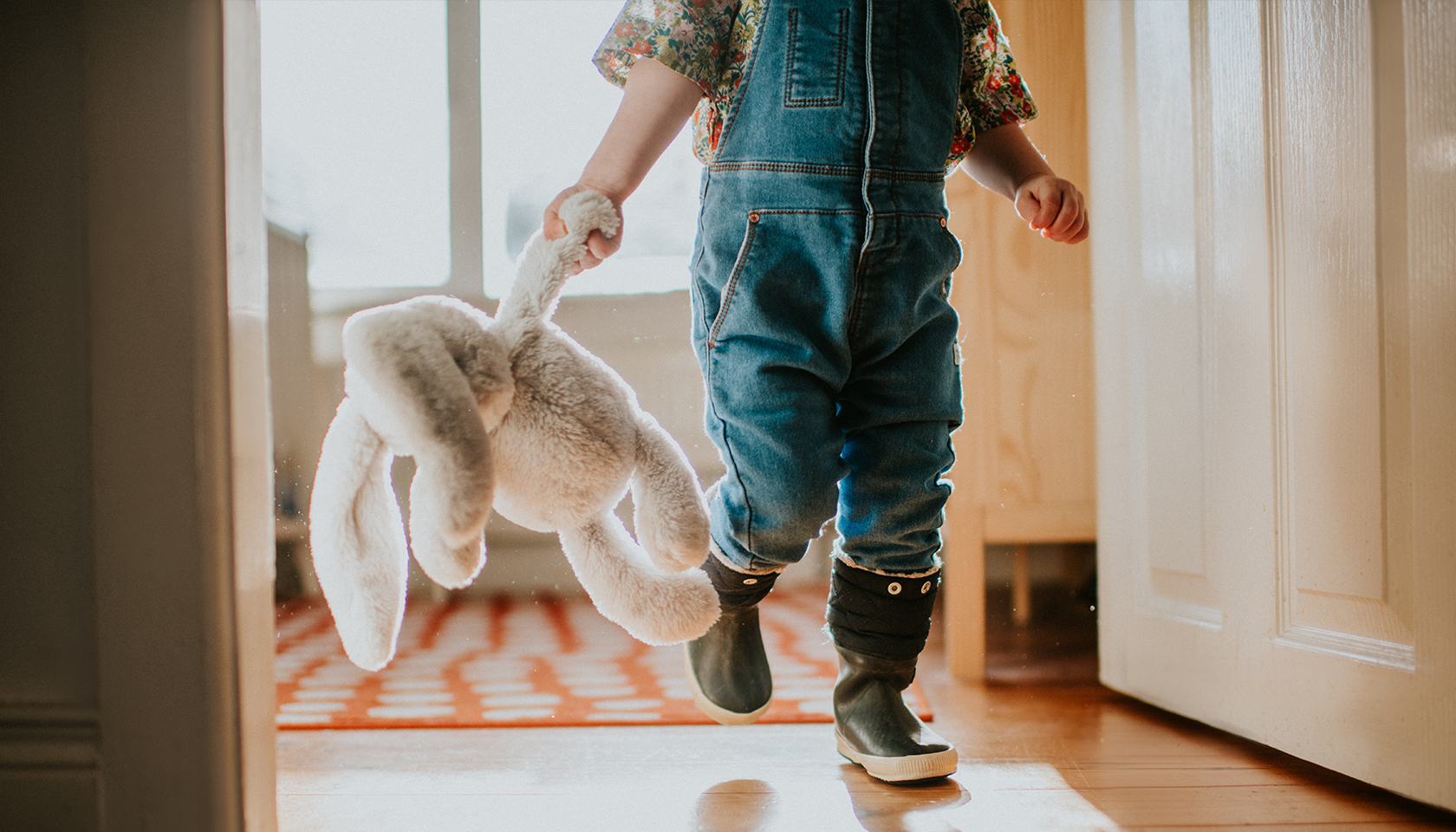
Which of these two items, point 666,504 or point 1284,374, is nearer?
point 666,504

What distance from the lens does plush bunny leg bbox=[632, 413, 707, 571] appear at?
0.45 meters

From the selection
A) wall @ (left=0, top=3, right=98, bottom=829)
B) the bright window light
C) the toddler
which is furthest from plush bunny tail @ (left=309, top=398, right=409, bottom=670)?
the bright window light

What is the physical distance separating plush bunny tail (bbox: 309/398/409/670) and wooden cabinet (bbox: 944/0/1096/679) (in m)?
0.85

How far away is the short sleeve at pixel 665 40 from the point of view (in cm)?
59

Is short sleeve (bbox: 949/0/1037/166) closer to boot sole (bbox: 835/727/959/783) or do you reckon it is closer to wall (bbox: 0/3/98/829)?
boot sole (bbox: 835/727/959/783)

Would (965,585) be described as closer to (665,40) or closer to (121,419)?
(665,40)

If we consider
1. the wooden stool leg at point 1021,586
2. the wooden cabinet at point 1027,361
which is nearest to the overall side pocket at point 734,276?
the wooden cabinet at point 1027,361

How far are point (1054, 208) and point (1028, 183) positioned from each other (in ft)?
0.14

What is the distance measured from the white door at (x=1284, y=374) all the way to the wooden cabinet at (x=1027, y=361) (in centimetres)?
6

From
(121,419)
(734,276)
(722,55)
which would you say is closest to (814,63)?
(722,55)

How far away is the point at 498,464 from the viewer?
440mm

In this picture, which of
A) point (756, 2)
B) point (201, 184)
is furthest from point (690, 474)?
point (756, 2)

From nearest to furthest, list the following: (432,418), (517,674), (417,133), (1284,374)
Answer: (432,418) < (1284,374) < (517,674) < (417,133)

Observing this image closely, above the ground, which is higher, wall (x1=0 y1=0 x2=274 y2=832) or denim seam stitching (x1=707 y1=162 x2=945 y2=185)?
denim seam stitching (x1=707 y1=162 x2=945 y2=185)
